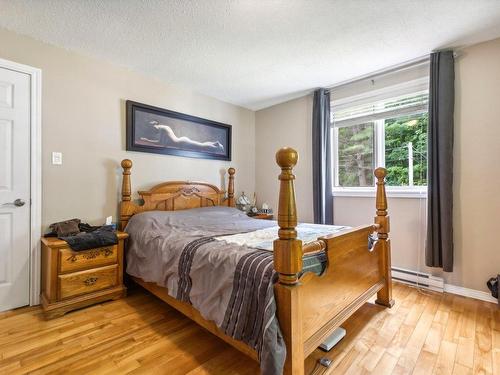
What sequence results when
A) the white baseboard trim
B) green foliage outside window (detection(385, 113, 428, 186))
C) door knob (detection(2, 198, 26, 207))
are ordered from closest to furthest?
door knob (detection(2, 198, 26, 207)) → the white baseboard trim → green foliage outside window (detection(385, 113, 428, 186))

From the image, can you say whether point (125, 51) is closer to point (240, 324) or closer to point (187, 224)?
point (187, 224)

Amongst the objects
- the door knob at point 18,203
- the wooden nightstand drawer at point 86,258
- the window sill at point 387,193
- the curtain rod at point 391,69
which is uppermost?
the curtain rod at point 391,69

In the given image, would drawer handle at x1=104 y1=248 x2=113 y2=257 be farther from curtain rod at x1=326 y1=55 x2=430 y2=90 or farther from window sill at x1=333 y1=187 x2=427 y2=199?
curtain rod at x1=326 y1=55 x2=430 y2=90

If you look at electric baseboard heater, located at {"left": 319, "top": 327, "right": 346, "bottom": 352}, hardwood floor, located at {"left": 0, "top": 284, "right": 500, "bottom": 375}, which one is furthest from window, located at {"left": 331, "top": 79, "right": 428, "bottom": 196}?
electric baseboard heater, located at {"left": 319, "top": 327, "right": 346, "bottom": 352}

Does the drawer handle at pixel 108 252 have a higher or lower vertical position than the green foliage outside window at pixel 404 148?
lower

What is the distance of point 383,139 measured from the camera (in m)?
2.91

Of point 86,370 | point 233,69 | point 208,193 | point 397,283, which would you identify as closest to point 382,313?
point 397,283

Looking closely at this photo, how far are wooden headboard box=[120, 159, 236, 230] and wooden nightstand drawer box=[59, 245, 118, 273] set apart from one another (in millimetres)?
406

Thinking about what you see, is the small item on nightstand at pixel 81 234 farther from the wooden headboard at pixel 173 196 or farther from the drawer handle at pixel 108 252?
the wooden headboard at pixel 173 196

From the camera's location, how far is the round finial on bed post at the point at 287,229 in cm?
111

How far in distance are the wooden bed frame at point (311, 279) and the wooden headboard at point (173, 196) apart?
1 centimetres

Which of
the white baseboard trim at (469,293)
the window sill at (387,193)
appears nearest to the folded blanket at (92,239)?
the window sill at (387,193)

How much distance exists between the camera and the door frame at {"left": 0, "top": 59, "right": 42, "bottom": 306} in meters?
2.15

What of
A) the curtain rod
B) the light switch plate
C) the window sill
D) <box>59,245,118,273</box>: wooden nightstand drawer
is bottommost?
<box>59,245,118,273</box>: wooden nightstand drawer
